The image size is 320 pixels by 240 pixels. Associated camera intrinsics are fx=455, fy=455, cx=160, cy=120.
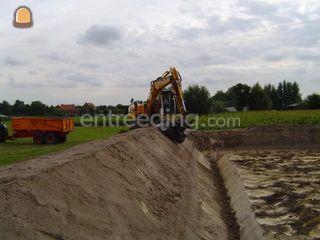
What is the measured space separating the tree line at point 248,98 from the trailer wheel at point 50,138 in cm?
3413

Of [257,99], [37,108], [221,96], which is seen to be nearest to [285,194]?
[37,108]

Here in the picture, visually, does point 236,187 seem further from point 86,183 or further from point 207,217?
point 86,183

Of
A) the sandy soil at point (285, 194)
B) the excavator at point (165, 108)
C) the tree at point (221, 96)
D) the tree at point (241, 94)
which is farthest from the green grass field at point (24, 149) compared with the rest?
the tree at point (221, 96)

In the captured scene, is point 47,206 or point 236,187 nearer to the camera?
point 47,206

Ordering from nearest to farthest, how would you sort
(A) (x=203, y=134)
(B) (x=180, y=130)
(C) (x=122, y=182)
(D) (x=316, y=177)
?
(C) (x=122, y=182), (D) (x=316, y=177), (B) (x=180, y=130), (A) (x=203, y=134)

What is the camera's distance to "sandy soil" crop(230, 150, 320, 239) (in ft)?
31.6

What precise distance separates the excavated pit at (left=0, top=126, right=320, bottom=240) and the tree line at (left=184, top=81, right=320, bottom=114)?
4407 cm

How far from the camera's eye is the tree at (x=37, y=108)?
213 ft

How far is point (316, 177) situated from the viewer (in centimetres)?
1590

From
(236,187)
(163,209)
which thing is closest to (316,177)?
(236,187)

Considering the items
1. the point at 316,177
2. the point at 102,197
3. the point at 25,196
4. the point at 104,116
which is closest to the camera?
the point at 25,196

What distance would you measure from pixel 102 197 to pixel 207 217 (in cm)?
431

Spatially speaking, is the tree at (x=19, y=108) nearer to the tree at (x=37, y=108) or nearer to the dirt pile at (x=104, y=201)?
the tree at (x=37, y=108)

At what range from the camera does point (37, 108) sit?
6581cm
